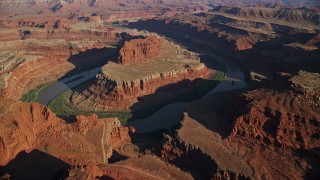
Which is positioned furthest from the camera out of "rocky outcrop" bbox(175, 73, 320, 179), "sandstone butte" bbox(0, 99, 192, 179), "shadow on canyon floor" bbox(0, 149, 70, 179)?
"rocky outcrop" bbox(175, 73, 320, 179)

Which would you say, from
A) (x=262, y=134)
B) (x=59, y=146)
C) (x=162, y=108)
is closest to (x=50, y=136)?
(x=59, y=146)

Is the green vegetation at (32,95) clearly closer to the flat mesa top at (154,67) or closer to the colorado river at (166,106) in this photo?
the colorado river at (166,106)

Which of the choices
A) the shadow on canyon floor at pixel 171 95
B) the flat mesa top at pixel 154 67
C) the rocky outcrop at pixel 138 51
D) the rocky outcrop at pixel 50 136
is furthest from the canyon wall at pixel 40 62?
the shadow on canyon floor at pixel 171 95

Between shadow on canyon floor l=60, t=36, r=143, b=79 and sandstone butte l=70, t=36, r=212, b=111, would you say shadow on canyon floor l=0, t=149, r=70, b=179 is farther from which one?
shadow on canyon floor l=60, t=36, r=143, b=79

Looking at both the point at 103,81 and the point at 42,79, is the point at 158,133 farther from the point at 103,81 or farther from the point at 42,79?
the point at 42,79

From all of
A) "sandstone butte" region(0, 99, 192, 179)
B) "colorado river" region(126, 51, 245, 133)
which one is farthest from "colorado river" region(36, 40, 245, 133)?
"sandstone butte" region(0, 99, 192, 179)

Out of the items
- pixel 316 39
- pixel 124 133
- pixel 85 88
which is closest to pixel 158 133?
pixel 124 133
